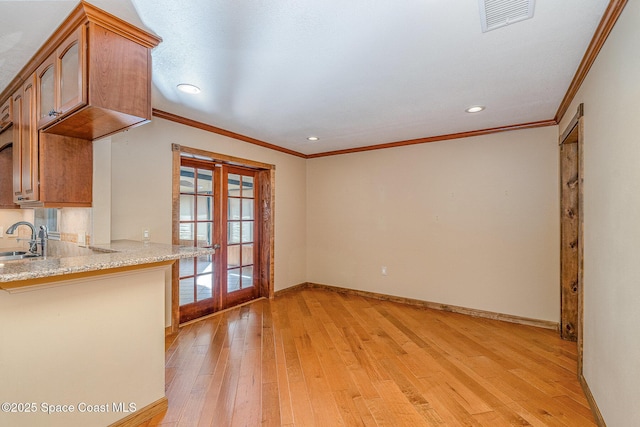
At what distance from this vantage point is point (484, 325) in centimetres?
339

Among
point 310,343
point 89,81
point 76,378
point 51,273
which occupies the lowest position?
point 310,343

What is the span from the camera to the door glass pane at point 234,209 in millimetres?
4070

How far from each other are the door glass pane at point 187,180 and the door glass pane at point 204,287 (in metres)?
1.09

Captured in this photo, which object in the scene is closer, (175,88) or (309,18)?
(309,18)

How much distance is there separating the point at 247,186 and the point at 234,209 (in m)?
0.43

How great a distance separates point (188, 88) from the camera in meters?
2.45

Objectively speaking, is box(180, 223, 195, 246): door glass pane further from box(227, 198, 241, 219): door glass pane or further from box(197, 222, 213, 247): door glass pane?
box(227, 198, 241, 219): door glass pane

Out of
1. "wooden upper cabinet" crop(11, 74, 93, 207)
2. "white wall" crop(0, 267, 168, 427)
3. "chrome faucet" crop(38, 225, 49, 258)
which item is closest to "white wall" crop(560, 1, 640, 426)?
"white wall" crop(0, 267, 168, 427)

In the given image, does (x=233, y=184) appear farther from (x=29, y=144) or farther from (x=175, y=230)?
(x=29, y=144)

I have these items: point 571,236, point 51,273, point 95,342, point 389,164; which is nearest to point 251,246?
point 389,164

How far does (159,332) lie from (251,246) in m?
2.52

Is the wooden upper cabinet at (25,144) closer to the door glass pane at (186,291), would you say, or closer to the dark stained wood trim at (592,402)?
the door glass pane at (186,291)

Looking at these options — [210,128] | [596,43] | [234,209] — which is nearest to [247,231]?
[234,209]

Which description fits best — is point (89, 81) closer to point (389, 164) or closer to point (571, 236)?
point (389, 164)
